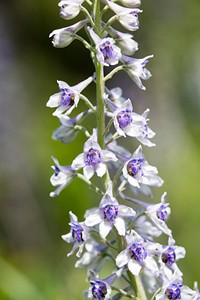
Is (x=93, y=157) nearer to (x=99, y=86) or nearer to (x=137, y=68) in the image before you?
(x=99, y=86)

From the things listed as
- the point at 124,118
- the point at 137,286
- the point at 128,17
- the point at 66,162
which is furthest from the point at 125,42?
the point at 66,162

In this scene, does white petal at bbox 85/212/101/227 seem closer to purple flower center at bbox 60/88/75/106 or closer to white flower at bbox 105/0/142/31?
purple flower center at bbox 60/88/75/106

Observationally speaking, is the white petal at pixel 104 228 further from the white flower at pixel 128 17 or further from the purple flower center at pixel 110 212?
the white flower at pixel 128 17

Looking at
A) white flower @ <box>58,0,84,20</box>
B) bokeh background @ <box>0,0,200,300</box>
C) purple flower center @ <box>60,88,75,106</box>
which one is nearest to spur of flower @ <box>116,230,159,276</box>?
purple flower center @ <box>60,88,75,106</box>

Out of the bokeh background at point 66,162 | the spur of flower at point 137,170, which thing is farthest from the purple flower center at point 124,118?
the bokeh background at point 66,162

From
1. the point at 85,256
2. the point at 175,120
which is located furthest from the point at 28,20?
the point at 85,256

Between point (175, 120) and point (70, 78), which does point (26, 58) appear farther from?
point (175, 120)
